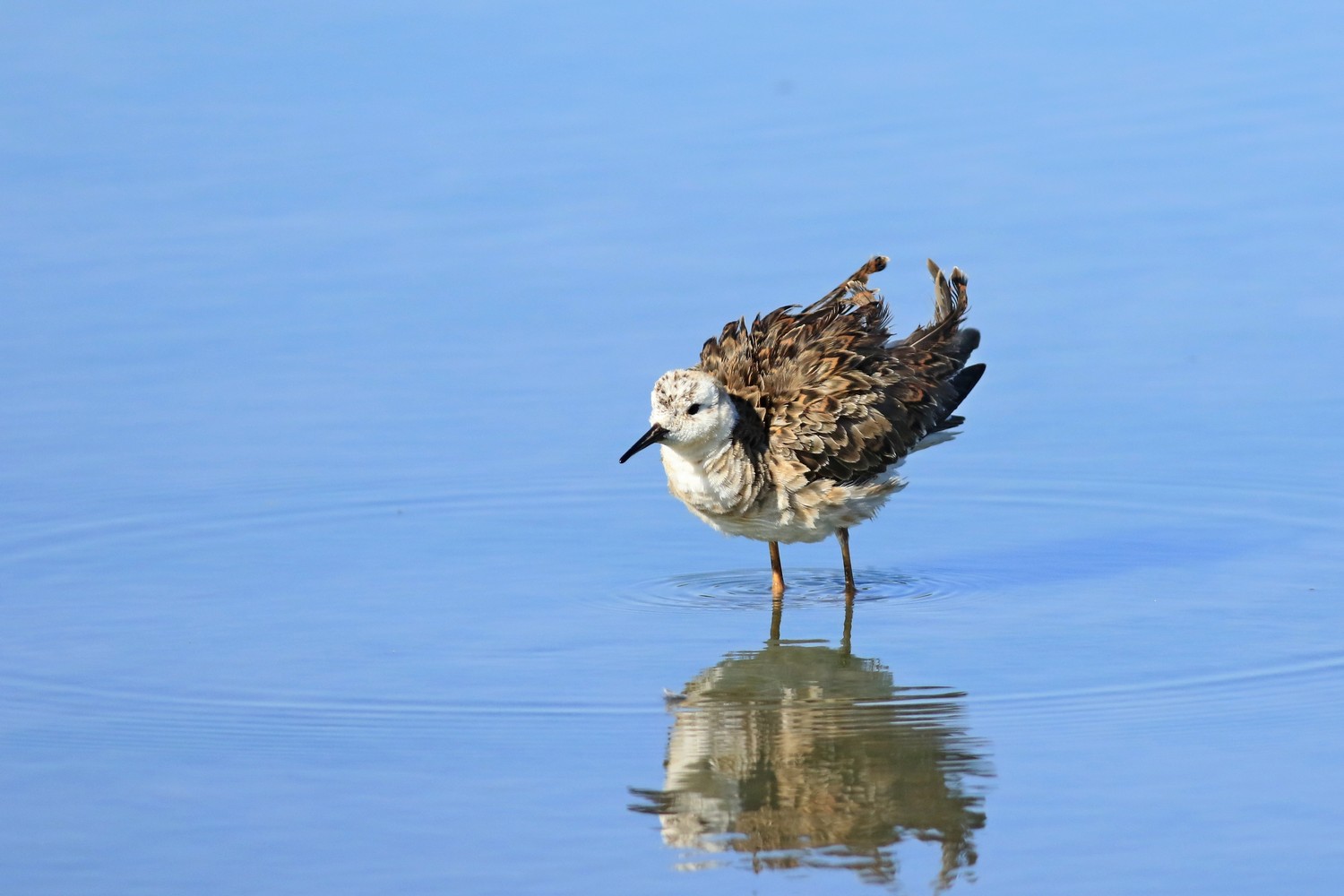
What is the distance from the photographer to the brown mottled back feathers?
11.3 meters

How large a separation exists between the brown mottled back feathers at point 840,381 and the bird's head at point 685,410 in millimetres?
324

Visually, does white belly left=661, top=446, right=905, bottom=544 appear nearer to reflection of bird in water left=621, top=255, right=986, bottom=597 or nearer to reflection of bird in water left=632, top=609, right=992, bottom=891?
reflection of bird in water left=621, top=255, right=986, bottom=597

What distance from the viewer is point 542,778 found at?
26.8 feet

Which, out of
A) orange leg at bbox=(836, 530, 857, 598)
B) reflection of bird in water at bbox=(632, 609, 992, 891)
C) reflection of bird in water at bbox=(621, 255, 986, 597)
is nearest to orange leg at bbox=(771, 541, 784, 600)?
reflection of bird in water at bbox=(621, 255, 986, 597)

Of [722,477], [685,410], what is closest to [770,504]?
[722,477]

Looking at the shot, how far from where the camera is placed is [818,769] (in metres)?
8.32

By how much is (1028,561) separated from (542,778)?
13.6 ft

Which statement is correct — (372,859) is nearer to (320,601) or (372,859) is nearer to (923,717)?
(923,717)

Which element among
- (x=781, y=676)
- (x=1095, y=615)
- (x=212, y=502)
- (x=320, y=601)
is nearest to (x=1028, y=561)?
(x=1095, y=615)

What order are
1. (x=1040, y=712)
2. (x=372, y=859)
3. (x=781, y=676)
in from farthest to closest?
(x=781, y=676) < (x=1040, y=712) < (x=372, y=859)

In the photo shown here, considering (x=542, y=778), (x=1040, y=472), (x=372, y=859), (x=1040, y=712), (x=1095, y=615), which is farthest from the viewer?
(x=1040, y=472)

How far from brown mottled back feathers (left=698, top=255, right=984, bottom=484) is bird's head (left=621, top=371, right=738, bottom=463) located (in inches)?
12.8

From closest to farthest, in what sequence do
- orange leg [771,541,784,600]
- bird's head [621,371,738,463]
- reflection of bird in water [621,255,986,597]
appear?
bird's head [621,371,738,463], reflection of bird in water [621,255,986,597], orange leg [771,541,784,600]

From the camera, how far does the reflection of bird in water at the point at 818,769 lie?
7.52 meters
